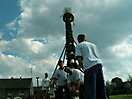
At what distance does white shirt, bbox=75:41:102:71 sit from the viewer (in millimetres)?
3636

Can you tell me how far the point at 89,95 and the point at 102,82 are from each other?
0.41m

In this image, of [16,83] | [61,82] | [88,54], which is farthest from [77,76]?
[16,83]

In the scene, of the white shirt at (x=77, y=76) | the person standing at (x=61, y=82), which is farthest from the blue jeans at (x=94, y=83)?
the person standing at (x=61, y=82)

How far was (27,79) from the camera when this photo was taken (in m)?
61.0

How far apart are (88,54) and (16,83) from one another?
5980 cm

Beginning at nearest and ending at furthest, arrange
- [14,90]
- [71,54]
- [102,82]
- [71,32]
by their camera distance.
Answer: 1. [102,82]
2. [71,54]
3. [71,32]
4. [14,90]

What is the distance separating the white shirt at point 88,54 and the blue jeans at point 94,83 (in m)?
0.10

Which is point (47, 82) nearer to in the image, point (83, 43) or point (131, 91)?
point (83, 43)

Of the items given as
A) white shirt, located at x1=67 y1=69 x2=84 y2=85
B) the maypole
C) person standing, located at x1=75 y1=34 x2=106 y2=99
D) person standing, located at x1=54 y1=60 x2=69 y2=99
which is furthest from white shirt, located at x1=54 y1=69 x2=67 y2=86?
person standing, located at x1=75 y1=34 x2=106 y2=99

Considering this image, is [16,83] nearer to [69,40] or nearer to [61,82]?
[69,40]

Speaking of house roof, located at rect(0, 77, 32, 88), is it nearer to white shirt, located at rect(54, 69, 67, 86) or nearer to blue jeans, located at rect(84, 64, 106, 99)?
white shirt, located at rect(54, 69, 67, 86)

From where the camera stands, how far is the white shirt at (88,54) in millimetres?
3636

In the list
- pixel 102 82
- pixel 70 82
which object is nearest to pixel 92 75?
pixel 102 82

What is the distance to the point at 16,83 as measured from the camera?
60.2 m
